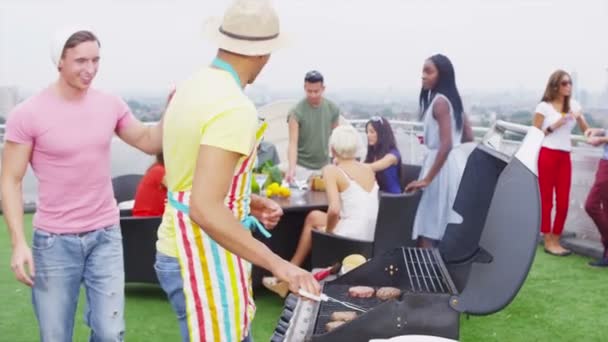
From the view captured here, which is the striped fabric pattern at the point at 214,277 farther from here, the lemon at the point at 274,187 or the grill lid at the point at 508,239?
the lemon at the point at 274,187

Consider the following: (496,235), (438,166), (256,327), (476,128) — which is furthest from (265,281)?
(476,128)

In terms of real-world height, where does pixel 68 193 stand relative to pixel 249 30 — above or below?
below

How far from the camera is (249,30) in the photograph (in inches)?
82.4

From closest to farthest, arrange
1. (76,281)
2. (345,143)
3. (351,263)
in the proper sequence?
(76,281)
(351,263)
(345,143)

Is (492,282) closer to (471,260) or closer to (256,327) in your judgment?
(471,260)

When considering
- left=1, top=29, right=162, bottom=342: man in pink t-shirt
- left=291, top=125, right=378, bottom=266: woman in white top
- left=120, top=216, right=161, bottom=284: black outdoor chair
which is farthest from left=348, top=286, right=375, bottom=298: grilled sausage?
left=120, top=216, right=161, bottom=284: black outdoor chair

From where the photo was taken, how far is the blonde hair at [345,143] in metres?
4.84

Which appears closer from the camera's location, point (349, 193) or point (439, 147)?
point (349, 193)

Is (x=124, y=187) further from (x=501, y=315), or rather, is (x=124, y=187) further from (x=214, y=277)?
(x=214, y=277)

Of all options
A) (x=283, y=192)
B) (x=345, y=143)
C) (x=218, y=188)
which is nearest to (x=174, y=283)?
(x=218, y=188)

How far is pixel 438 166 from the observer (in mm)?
5293

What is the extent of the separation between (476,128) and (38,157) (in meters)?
6.01

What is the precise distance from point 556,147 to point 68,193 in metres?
4.74

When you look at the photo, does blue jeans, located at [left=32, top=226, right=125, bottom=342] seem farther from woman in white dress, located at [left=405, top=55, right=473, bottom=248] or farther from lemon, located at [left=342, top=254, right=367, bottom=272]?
woman in white dress, located at [left=405, top=55, right=473, bottom=248]
